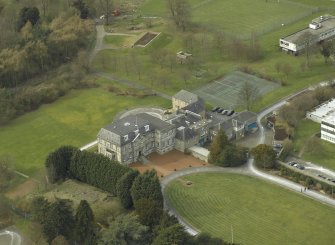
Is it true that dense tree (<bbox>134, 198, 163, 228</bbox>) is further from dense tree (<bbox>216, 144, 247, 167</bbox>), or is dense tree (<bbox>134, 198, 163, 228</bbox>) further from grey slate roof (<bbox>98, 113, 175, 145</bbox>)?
dense tree (<bbox>216, 144, 247, 167</bbox>)

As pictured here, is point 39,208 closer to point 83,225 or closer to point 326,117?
point 83,225

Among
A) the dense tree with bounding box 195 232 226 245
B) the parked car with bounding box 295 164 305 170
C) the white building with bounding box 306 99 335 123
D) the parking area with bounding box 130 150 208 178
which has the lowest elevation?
the parked car with bounding box 295 164 305 170

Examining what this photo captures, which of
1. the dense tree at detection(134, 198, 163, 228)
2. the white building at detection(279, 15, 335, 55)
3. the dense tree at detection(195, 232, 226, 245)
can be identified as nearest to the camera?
the dense tree at detection(195, 232, 226, 245)

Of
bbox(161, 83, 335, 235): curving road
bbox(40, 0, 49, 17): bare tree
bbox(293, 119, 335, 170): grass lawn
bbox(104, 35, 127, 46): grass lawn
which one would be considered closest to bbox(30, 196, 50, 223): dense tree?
bbox(161, 83, 335, 235): curving road

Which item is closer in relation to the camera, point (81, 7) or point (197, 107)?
point (197, 107)

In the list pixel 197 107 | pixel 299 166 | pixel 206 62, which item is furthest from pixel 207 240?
pixel 206 62

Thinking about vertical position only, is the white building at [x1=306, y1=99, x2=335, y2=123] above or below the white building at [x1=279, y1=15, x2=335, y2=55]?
below
